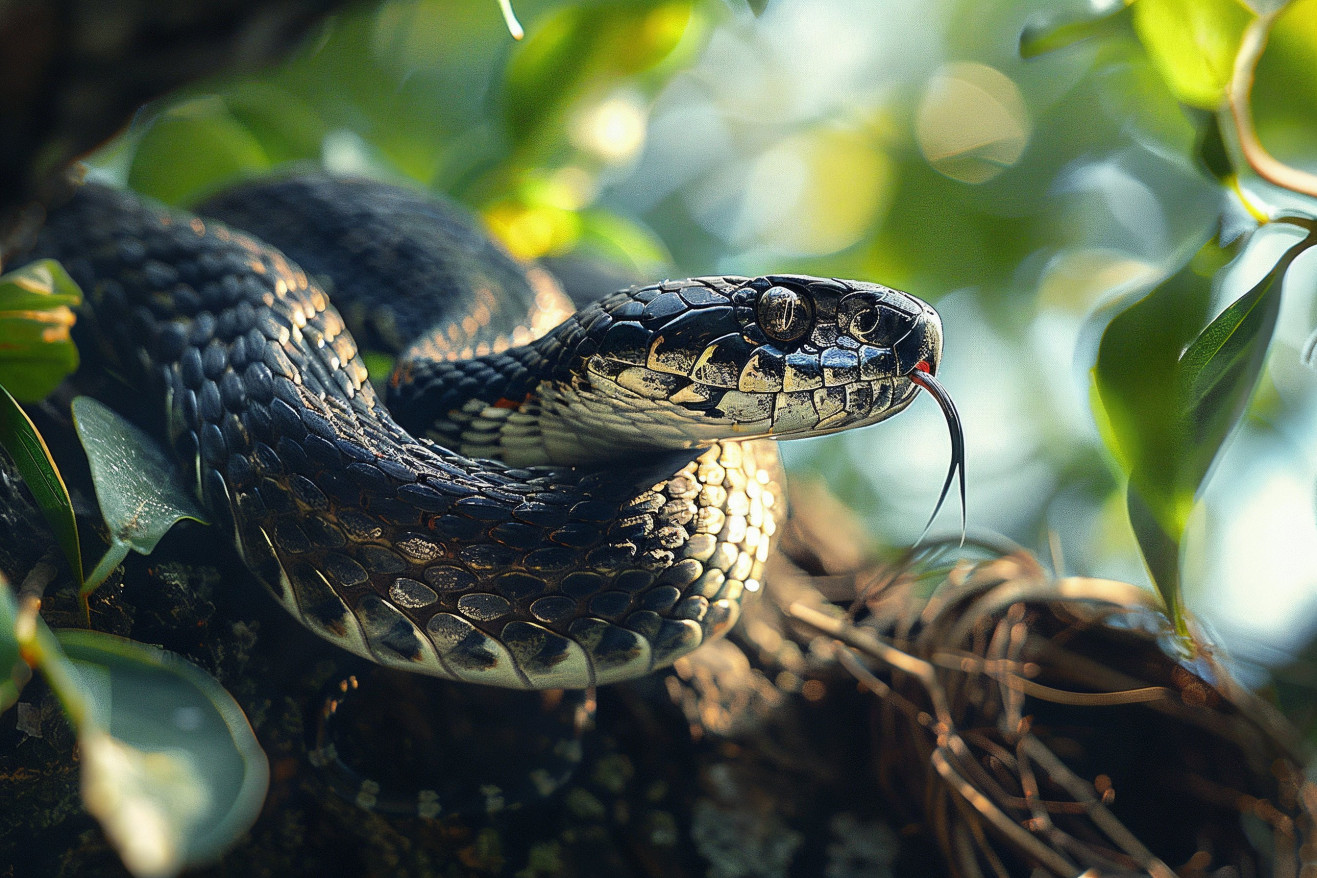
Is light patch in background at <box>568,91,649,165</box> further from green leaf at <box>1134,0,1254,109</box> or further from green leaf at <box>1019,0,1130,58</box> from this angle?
green leaf at <box>1134,0,1254,109</box>

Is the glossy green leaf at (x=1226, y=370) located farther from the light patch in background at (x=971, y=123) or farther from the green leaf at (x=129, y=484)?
the light patch in background at (x=971, y=123)

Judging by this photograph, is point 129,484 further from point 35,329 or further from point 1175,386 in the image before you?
point 1175,386

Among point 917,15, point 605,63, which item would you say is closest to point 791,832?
point 605,63

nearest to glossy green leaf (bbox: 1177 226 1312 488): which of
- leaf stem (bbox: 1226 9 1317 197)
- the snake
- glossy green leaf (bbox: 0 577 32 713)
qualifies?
leaf stem (bbox: 1226 9 1317 197)

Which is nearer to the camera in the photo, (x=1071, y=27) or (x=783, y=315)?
(x=783, y=315)

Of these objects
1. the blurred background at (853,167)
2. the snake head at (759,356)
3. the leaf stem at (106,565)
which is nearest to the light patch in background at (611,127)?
the blurred background at (853,167)

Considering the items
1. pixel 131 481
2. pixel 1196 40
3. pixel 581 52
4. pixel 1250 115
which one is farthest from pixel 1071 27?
pixel 131 481
